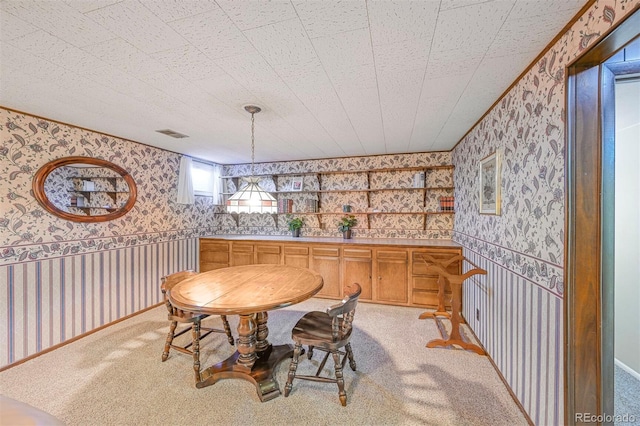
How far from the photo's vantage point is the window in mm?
4473

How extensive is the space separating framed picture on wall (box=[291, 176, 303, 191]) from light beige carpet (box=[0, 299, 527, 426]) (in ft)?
8.64

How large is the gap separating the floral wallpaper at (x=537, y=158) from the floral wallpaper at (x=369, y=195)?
5.50ft

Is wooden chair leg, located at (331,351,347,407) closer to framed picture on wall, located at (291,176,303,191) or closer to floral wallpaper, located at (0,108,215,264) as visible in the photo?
floral wallpaper, located at (0,108,215,264)

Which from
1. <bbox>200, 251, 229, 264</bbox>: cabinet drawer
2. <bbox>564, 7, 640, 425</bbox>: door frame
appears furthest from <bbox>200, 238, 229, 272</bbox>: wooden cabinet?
<bbox>564, 7, 640, 425</bbox>: door frame

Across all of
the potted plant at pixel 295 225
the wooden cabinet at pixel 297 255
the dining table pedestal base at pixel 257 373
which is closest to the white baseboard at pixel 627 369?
the dining table pedestal base at pixel 257 373

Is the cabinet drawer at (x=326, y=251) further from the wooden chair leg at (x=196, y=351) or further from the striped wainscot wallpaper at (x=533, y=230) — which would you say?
the wooden chair leg at (x=196, y=351)

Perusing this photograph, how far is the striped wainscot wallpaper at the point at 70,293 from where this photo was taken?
231 cm

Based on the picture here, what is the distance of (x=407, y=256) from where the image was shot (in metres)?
3.54

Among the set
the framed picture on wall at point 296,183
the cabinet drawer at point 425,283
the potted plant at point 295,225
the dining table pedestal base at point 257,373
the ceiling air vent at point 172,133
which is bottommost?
the dining table pedestal base at point 257,373

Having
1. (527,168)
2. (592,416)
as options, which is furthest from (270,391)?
(527,168)

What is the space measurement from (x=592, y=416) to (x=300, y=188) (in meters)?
4.04

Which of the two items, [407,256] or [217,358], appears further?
[407,256]

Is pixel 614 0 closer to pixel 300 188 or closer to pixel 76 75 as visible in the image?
pixel 76 75

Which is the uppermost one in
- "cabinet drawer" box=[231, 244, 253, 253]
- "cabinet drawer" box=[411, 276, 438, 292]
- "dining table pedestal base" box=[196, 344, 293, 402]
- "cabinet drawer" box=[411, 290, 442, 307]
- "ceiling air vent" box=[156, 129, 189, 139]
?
"ceiling air vent" box=[156, 129, 189, 139]
